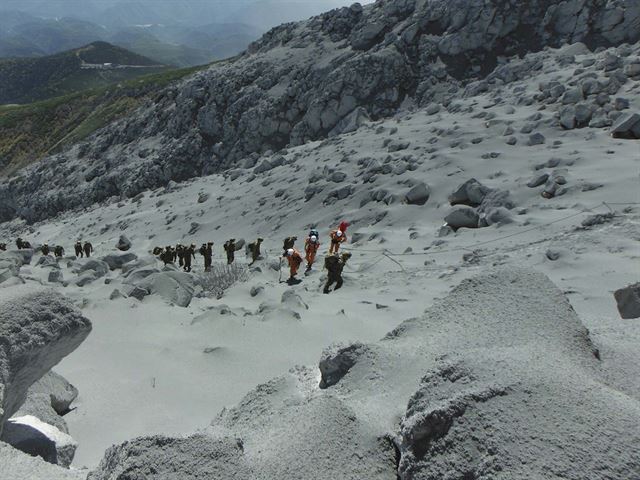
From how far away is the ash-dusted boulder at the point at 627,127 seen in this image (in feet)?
47.5

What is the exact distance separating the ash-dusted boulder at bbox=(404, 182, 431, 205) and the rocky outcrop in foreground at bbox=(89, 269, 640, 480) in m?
11.1

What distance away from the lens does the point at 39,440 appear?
3.38 meters

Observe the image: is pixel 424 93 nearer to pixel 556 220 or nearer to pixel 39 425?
pixel 556 220

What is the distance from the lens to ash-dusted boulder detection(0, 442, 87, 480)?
249 centimetres

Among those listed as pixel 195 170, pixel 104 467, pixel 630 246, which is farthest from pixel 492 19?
pixel 104 467

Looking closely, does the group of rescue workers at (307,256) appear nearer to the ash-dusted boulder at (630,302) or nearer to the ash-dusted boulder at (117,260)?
the ash-dusted boulder at (117,260)

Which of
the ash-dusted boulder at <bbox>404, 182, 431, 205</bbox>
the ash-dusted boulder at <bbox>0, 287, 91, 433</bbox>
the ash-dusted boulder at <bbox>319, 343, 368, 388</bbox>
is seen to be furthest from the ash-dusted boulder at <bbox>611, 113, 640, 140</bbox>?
→ the ash-dusted boulder at <bbox>0, 287, 91, 433</bbox>

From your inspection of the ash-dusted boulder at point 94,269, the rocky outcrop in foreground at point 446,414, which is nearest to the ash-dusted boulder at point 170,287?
the ash-dusted boulder at point 94,269

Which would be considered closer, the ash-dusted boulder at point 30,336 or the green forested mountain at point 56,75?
the ash-dusted boulder at point 30,336

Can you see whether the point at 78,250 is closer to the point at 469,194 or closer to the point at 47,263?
the point at 47,263

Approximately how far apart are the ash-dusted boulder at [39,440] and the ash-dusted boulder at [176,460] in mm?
866

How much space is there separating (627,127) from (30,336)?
16.2 metres

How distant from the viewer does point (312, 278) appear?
1069cm

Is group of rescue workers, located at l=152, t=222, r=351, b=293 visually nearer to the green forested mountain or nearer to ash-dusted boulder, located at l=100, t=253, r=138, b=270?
ash-dusted boulder, located at l=100, t=253, r=138, b=270
